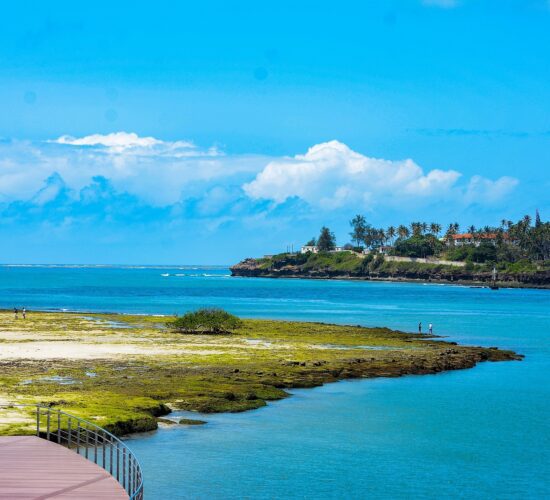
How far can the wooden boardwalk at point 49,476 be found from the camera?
23156mm

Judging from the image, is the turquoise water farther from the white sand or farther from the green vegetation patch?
the white sand

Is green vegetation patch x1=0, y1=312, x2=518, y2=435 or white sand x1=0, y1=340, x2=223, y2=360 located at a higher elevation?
white sand x1=0, y1=340, x2=223, y2=360

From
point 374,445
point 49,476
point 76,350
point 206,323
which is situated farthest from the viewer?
point 206,323

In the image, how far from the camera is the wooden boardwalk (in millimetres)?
23156

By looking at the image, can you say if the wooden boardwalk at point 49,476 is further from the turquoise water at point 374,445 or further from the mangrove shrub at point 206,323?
the mangrove shrub at point 206,323

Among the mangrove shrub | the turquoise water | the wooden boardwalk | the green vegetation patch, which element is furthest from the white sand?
the wooden boardwalk

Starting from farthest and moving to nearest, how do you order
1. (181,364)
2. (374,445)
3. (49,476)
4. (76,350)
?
(76,350)
(181,364)
(374,445)
(49,476)

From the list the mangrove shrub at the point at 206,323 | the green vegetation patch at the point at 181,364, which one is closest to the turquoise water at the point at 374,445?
the green vegetation patch at the point at 181,364

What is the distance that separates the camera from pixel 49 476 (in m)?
25.1

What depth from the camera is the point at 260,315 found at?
13200 centimetres

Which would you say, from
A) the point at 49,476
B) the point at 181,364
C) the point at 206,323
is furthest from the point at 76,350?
the point at 49,476

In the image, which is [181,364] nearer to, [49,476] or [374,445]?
[374,445]

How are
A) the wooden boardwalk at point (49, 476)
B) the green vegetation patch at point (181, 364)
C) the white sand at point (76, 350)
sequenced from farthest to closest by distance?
the white sand at point (76, 350) → the green vegetation patch at point (181, 364) → the wooden boardwalk at point (49, 476)

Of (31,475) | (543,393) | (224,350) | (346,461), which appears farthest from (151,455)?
(224,350)
